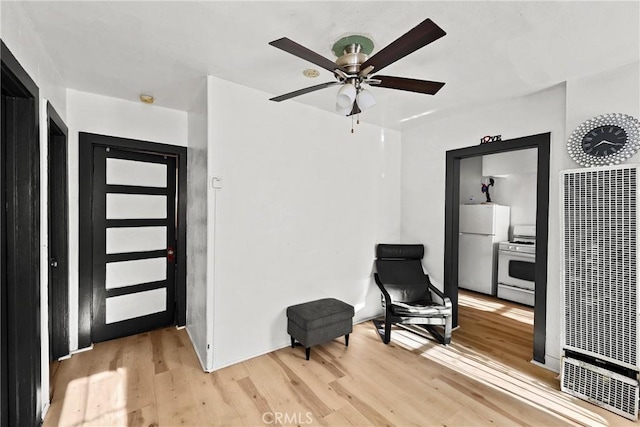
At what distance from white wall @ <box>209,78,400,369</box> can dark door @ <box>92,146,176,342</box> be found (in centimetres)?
127

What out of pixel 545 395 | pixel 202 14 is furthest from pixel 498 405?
pixel 202 14

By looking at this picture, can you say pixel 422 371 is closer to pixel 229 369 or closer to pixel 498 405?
pixel 498 405

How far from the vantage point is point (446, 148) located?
3.79 meters

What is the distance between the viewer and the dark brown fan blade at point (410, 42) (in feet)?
4.45

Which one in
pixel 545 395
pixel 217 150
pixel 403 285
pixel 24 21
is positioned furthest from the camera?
pixel 403 285

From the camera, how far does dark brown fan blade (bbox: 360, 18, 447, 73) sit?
1.36 meters

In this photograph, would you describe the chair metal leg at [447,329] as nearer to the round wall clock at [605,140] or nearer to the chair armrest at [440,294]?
the chair armrest at [440,294]

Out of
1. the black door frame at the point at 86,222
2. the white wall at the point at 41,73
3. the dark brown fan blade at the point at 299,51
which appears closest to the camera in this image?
the dark brown fan blade at the point at 299,51

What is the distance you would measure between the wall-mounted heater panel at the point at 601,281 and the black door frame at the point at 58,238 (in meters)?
4.36

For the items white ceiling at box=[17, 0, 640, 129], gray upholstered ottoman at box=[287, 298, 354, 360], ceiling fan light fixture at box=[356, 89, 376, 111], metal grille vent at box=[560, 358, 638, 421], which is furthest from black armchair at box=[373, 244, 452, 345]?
ceiling fan light fixture at box=[356, 89, 376, 111]

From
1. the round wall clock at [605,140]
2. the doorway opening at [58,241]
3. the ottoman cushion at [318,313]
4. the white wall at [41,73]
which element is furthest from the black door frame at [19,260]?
the round wall clock at [605,140]

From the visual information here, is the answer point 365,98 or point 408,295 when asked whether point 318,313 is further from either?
point 365,98

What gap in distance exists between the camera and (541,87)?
2.80m

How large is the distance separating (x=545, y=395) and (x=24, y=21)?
14.4 feet
